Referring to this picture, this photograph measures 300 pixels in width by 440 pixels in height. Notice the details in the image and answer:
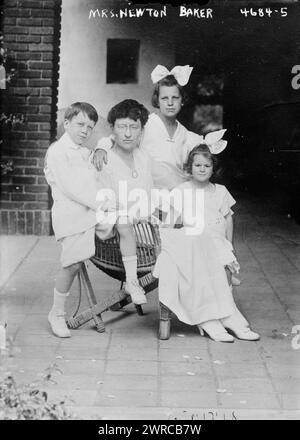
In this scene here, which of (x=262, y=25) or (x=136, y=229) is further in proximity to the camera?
(x=262, y=25)

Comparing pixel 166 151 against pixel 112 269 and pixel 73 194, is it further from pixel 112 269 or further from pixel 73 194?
pixel 112 269

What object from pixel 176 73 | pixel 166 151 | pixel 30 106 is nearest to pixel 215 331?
pixel 166 151

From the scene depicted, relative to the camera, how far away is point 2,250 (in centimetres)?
595

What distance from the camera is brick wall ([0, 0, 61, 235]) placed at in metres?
6.12

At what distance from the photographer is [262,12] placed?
4.50 metres

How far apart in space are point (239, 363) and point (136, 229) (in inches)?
42.7

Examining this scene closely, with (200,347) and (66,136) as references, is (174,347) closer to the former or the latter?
(200,347)

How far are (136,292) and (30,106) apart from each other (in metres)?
2.53

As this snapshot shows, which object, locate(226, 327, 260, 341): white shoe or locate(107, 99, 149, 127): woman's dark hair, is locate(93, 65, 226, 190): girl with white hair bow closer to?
locate(107, 99, 149, 127): woman's dark hair

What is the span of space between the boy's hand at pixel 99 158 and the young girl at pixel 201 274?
504 millimetres

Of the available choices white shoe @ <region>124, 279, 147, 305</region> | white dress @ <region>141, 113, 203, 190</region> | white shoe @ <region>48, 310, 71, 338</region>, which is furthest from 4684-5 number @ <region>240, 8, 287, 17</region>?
white shoe @ <region>48, 310, 71, 338</region>

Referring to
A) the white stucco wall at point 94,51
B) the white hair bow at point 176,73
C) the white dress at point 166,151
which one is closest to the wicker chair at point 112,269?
the white dress at point 166,151

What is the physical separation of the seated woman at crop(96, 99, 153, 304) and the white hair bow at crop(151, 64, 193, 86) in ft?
0.75
